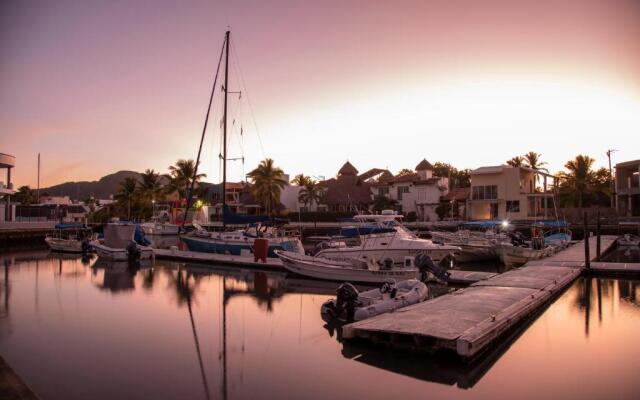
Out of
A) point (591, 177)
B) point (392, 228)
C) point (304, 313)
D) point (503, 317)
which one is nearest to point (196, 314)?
point (304, 313)

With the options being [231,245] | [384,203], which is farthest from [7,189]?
[384,203]

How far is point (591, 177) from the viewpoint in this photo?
69125 millimetres

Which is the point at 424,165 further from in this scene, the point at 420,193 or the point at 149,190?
the point at 149,190

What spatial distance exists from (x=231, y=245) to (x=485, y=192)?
37.1 metres

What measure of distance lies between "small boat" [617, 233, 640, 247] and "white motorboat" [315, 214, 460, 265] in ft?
97.8

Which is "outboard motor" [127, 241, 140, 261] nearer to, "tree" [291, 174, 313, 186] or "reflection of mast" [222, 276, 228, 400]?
"reflection of mast" [222, 276, 228, 400]

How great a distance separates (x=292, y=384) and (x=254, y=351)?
116 inches

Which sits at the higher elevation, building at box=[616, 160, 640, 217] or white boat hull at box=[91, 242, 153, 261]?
building at box=[616, 160, 640, 217]

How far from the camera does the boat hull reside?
32.9m

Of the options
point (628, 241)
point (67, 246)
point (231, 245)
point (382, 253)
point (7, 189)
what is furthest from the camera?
point (7, 189)

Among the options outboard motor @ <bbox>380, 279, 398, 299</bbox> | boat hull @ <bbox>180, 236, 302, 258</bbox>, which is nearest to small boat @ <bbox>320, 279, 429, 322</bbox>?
outboard motor @ <bbox>380, 279, 398, 299</bbox>

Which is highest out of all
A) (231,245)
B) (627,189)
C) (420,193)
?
(420,193)

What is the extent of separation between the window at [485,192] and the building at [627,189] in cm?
1469

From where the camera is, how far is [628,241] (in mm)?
45750
